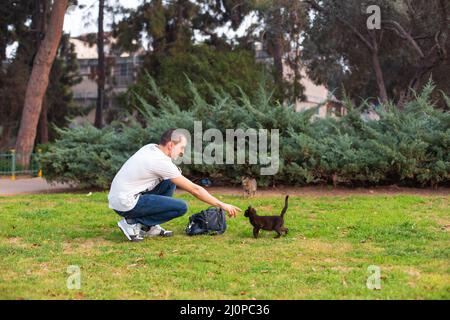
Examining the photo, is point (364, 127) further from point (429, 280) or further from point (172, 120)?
point (429, 280)

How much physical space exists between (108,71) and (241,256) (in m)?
26.3

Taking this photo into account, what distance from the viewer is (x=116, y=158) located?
12.1 metres

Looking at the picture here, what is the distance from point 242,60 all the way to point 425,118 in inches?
426

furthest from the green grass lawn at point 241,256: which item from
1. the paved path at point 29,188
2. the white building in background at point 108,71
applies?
the white building in background at point 108,71

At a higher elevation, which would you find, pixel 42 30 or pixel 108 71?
pixel 42 30

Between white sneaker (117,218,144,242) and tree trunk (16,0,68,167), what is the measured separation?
13.7m

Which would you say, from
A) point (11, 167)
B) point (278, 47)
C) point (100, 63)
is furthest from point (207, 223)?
point (100, 63)

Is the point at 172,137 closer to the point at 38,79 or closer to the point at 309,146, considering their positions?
the point at 309,146

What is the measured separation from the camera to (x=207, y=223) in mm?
7203

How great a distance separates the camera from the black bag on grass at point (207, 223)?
720 centimetres

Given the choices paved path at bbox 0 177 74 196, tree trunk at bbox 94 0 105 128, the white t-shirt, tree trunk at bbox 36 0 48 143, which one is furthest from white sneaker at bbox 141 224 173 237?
tree trunk at bbox 94 0 105 128

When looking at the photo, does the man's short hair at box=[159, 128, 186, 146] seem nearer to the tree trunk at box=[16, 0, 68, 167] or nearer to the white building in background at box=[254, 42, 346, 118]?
the white building in background at box=[254, 42, 346, 118]

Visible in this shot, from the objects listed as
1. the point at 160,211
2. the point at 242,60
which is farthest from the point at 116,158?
the point at 242,60

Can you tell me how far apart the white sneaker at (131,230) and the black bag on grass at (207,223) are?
630 mm
